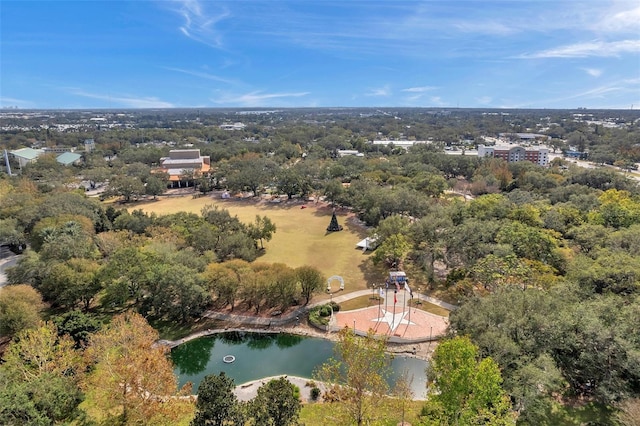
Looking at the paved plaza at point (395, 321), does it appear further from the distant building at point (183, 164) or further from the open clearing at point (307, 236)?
the distant building at point (183, 164)

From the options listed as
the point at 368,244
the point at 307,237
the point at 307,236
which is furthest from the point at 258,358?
the point at 307,236

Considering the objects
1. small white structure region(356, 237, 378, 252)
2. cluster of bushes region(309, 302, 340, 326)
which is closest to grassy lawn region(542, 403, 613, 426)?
cluster of bushes region(309, 302, 340, 326)

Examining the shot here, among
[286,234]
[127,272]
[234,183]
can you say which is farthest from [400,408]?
[234,183]

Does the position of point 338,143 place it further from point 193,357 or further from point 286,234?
point 193,357

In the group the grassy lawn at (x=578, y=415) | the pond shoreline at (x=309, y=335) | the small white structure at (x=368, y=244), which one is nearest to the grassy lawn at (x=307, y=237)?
the small white structure at (x=368, y=244)

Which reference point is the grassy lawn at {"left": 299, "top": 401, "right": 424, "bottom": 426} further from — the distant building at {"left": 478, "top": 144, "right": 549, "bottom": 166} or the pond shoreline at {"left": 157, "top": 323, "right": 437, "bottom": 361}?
the distant building at {"left": 478, "top": 144, "right": 549, "bottom": 166}

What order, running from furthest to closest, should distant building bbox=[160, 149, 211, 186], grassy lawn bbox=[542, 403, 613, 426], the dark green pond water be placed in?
distant building bbox=[160, 149, 211, 186] < the dark green pond water < grassy lawn bbox=[542, 403, 613, 426]

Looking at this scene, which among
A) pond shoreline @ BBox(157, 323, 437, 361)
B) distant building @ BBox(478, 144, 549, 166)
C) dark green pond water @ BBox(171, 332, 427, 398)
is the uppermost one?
distant building @ BBox(478, 144, 549, 166)
